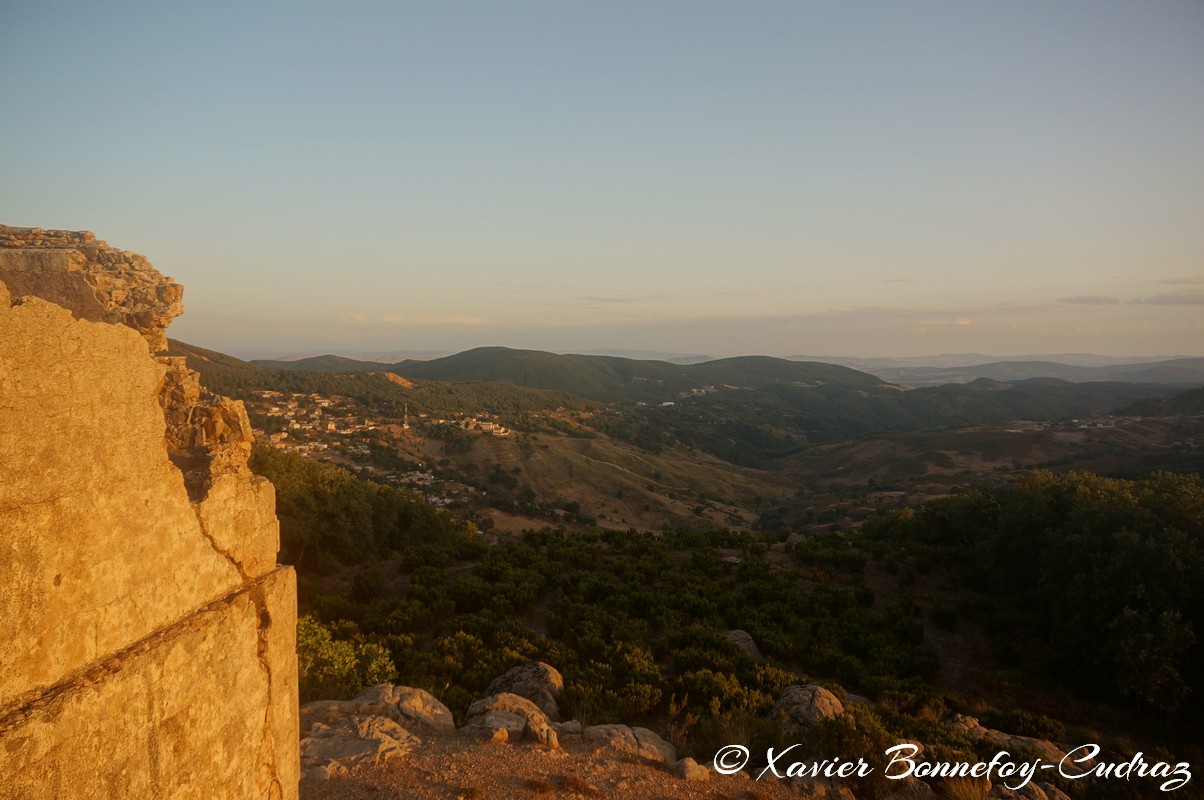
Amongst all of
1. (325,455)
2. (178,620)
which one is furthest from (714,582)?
(325,455)

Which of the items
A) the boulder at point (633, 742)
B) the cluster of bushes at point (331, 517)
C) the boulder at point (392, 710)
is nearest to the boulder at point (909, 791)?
the boulder at point (633, 742)

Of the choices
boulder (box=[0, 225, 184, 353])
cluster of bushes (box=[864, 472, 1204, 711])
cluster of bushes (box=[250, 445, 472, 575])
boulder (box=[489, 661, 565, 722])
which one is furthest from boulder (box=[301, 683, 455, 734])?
cluster of bushes (box=[864, 472, 1204, 711])

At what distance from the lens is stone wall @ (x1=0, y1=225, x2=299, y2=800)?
120 inches

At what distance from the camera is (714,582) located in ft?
56.4

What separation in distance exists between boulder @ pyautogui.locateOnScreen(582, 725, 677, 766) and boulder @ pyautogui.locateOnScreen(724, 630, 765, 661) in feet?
14.6

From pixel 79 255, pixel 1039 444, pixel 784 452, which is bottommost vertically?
pixel 784 452

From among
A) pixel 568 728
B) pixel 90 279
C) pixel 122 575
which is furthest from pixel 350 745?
pixel 90 279

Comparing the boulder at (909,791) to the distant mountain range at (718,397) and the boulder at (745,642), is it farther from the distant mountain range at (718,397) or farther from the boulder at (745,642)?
the distant mountain range at (718,397)

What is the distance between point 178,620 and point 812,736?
28.5ft

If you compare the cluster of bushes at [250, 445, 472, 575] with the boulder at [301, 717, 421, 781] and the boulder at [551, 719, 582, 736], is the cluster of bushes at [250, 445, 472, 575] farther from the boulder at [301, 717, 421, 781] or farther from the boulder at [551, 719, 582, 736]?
the boulder at [551, 719, 582, 736]

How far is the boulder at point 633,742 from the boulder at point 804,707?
7.36ft

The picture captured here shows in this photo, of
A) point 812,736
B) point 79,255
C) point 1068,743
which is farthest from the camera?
point 1068,743

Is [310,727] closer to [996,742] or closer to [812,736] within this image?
[812,736]

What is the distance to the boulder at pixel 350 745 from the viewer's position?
6930 mm
